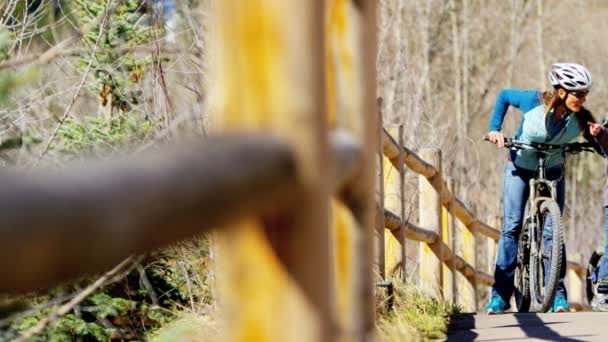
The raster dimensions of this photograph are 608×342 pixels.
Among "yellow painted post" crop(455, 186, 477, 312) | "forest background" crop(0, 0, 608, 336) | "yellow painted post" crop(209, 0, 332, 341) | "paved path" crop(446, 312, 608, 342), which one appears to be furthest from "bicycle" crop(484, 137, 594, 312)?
"yellow painted post" crop(209, 0, 332, 341)

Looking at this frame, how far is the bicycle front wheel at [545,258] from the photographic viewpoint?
293 inches

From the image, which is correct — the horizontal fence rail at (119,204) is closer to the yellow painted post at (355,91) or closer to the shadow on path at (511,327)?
the yellow painted post at (355,91)

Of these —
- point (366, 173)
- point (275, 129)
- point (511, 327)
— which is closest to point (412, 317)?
point (511, 327)

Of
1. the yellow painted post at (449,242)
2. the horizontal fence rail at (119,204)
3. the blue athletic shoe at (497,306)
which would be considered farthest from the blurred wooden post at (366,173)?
the yellow painted post at (449,242)

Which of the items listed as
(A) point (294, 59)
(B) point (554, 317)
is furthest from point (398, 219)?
(A) point (294, 59)

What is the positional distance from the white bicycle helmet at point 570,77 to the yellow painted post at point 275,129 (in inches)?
229

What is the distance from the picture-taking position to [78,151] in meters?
4.46

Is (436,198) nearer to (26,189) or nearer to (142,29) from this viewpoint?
(142,29)

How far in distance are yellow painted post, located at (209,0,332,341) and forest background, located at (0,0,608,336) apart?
0.37 meters

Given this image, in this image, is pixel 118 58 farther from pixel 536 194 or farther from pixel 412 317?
pixel 536 194

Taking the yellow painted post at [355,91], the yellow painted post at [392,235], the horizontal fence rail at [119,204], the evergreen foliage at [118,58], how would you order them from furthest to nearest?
1. the yellow painted post at [392,235]
2. the evergreen foliage at [118,58]
3. the yellow painted post at [355,91]
4. the horizontal fence rail at [119,204]

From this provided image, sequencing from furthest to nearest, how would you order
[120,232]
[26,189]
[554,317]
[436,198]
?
1. [436,198]
2. [554,317]
3. [120,232]
4. [26,189]

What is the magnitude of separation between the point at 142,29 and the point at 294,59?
14.5ft

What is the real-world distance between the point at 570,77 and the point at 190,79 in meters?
2.73
